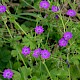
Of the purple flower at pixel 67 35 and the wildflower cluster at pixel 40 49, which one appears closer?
the wildflower cluster at pixel 40 49

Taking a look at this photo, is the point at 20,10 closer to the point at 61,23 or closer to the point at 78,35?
the point at 61,23

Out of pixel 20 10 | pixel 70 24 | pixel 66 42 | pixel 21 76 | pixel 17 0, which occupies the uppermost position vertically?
pixel 17 0

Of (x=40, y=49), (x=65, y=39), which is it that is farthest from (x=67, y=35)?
(x=40, y=49)

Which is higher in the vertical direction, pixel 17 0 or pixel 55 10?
pixel 17 0

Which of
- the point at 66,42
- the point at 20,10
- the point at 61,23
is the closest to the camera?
the point at 66,42

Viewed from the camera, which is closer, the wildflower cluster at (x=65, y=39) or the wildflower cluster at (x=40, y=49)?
the wildflower cluster at (x=40, y=49)

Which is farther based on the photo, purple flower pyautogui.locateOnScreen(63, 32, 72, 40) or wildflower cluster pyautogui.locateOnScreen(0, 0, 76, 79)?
purple flower pyautogui.locateOnScreen(63, 32, 72, 40)

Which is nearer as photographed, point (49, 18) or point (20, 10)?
point (49, 18)

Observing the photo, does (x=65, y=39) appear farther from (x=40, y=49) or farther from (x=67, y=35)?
(x=40, y=49)

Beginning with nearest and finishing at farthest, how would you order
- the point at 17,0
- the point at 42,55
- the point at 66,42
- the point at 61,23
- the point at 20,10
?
the point at 42,55 → the point at 66,42 → the point at 61,23 → the point at 20,10 → the point at 17,0

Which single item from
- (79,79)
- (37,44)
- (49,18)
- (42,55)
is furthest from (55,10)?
(79,79)

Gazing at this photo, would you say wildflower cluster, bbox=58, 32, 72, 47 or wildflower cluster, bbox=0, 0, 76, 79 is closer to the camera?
wildflower cluster, bbox=0, 0, 76, 79
